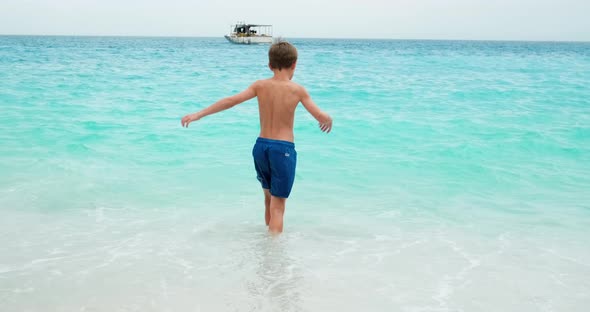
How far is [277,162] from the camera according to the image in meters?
4.14

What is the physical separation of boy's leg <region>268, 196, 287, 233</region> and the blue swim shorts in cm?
9

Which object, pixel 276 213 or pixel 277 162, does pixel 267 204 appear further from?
pixel 277 162

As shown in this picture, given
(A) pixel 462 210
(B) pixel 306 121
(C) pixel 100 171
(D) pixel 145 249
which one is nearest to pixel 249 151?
(C) pixel 100 171

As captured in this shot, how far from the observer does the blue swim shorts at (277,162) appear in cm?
413

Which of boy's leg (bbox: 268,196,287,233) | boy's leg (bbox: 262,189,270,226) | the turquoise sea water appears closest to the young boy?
boy's leg (bbox: 268,196,287,233)

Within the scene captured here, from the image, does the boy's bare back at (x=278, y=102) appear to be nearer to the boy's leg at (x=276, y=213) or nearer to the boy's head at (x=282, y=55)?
the boy's head at (x=282, y=55)

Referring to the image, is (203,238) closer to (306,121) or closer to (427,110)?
(306,121)

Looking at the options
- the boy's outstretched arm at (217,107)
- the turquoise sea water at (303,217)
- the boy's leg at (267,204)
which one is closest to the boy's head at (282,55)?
the boy's outstretched arm at (217,107)

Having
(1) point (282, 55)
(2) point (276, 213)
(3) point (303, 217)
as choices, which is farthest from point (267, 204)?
(1) point (282, 55)

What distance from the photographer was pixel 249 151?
9.12 meters

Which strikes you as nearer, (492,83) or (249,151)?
(249,151)

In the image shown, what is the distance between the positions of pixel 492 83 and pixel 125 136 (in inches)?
631

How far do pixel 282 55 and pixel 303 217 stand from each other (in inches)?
73.5

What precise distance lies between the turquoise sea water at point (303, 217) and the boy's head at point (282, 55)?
1.42 meters
